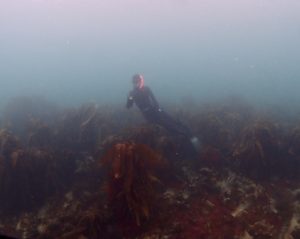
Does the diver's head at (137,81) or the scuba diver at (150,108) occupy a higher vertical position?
the diver's head at (137,81)

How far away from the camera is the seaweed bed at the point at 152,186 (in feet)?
19.3

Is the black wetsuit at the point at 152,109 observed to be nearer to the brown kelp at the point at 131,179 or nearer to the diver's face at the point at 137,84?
the diver's face at the point at 137,84

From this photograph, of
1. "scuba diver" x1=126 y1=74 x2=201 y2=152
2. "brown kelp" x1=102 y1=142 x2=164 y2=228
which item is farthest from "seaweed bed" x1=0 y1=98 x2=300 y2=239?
"scuba diver" x1=126 y1=74 x2=201 y2=152

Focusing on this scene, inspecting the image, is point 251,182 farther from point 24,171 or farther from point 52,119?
point 52,119

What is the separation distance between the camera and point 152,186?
6.38m

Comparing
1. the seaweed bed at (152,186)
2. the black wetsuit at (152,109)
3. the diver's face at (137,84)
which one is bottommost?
the seaweed bed at (152,186)

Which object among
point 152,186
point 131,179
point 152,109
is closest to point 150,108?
point 152,109

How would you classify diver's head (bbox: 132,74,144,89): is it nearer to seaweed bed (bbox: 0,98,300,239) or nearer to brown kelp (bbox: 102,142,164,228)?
seaweed bed (bbox: 0,98,300,239)

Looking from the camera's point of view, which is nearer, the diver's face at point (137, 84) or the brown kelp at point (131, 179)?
the brown kelp at point (131, 179)

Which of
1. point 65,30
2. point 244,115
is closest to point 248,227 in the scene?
point 244,115

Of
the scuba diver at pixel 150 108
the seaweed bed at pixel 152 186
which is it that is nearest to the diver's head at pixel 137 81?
the scuba diver at pixel 150 108

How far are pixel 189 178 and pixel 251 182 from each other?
133cm

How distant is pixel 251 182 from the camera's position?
743 centimetres

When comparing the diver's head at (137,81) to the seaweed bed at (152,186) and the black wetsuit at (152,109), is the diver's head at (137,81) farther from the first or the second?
the seaweed bed at (152,186)
